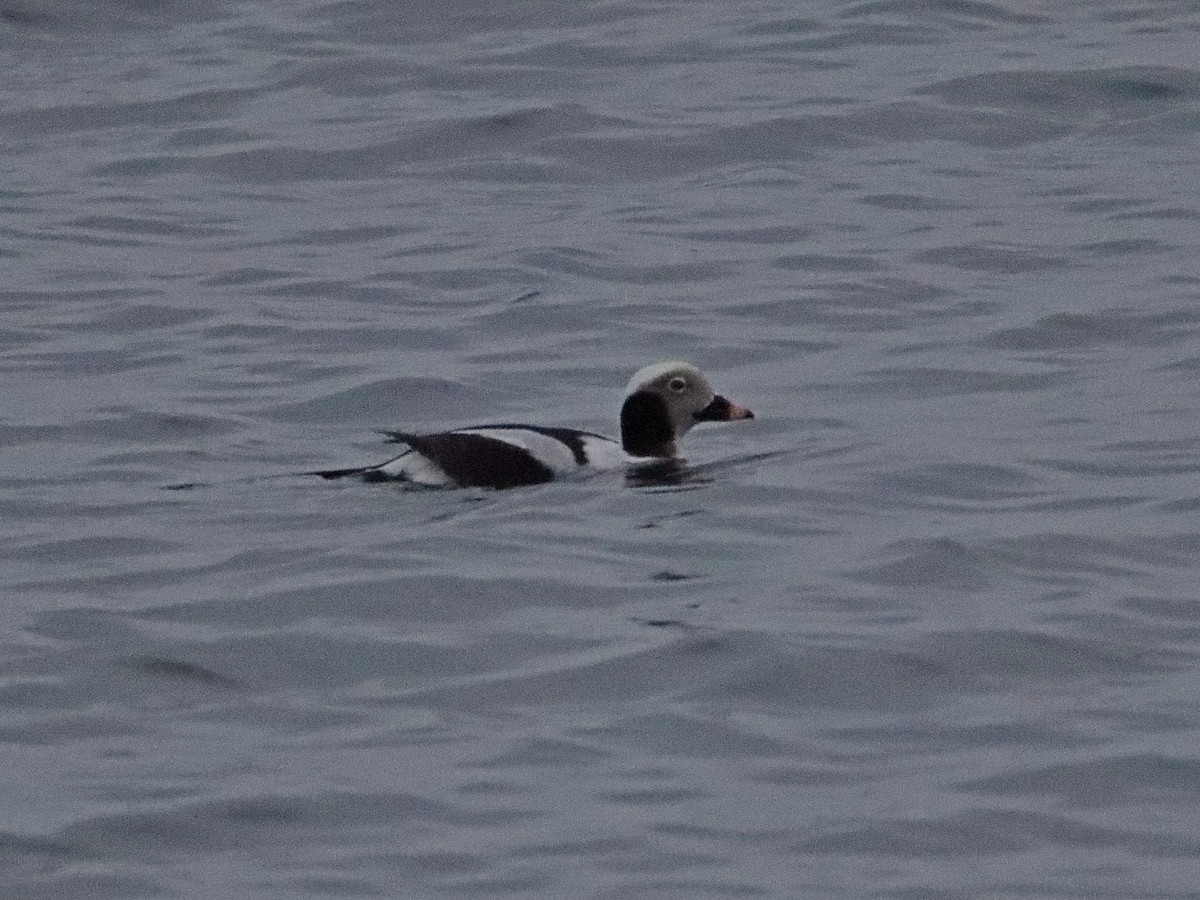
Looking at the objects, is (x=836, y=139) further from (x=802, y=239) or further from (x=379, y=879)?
(x=379, y=879)

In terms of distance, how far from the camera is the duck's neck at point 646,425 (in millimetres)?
13070

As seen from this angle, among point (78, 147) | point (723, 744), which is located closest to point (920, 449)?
point (723, 744)

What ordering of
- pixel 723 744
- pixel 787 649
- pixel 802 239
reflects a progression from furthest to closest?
pixel 802 239, pixel 787 649, pixel 723 744

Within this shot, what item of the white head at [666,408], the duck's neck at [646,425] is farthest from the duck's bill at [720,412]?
the duck's neck at [646,425]

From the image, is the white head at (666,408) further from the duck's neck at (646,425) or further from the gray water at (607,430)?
the gray water at (607,430)

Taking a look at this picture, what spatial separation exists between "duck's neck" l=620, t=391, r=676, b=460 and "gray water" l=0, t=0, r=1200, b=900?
36cm

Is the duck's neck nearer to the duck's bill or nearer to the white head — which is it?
the white head

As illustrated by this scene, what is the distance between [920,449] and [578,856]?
5199 mm

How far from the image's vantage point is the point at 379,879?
8.09m

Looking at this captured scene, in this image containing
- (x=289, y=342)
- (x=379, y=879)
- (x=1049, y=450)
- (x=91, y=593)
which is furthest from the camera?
(x=289, y=342)

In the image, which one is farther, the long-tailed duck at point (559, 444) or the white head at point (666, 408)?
the white head at point (666, 408)

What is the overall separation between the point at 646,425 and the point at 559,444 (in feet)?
1.95

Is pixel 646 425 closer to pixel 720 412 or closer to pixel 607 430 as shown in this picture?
pixel 720 412

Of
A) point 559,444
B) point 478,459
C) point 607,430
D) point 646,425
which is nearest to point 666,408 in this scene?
point 646,425
